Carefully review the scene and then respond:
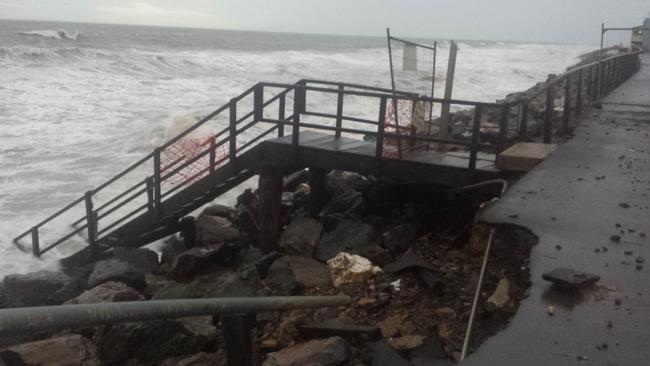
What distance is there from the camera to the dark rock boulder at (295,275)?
610cm

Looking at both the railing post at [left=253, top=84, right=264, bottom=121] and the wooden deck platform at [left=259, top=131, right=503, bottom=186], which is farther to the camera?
the railing post at [left=253, top=84, right=264, bottom=121]

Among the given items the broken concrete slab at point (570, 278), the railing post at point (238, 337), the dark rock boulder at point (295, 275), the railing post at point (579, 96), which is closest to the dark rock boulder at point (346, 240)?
the dark rock boulder at point (295, 275)

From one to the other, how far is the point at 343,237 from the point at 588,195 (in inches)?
115

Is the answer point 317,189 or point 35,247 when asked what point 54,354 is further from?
point 35,247

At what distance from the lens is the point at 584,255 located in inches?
174

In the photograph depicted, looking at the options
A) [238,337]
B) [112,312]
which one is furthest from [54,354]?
[112,312]

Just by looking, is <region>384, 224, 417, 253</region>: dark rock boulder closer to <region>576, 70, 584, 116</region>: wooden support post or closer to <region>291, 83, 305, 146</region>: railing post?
<region>291, 83, 305, 146</region>: railing post

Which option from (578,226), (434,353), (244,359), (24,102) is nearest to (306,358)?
(434,353)

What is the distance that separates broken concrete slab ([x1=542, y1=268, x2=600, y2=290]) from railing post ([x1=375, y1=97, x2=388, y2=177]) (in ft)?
12.1

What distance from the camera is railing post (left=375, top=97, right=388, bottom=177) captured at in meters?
7.32

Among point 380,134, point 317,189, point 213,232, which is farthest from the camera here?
point 317,189

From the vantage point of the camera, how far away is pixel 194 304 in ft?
7.28

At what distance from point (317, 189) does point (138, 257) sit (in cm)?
290

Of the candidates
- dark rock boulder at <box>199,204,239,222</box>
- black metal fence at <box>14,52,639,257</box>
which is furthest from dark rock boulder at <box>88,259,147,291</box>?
dark rock boulder at <box>199,204,239,222</box>
